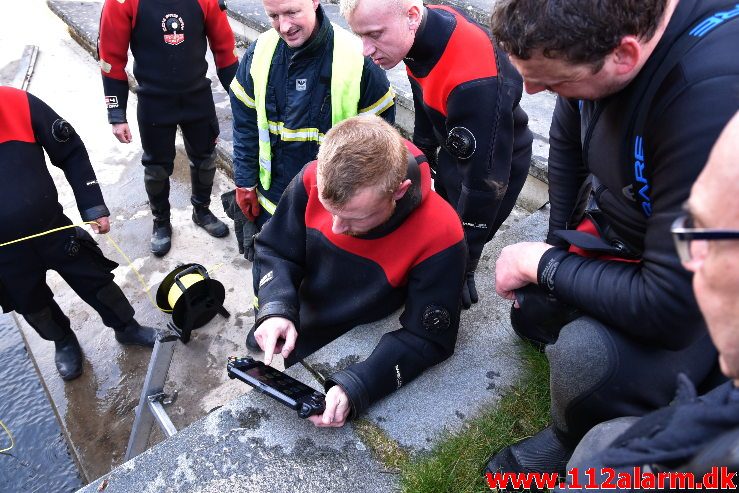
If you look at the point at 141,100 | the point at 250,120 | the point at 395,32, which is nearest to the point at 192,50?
the point at 141,100

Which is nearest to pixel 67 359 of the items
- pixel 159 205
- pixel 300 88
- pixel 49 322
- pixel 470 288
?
pixel 49 322

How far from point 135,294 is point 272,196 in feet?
5.17

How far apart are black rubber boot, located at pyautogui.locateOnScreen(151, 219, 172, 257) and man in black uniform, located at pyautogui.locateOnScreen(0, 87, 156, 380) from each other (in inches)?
33.1

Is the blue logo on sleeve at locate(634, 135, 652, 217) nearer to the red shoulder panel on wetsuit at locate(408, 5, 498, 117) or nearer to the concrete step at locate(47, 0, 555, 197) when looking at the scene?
the red shoulder panel on wetsuit at locate(408, 5, 498, 117)

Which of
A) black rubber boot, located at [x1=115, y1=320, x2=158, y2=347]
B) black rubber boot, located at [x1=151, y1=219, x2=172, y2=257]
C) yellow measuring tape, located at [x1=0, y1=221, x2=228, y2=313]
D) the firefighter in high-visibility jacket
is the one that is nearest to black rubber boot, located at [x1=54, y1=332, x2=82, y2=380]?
black rubber boot, located at [x1=115, y1=320, x2=158, y2=347]

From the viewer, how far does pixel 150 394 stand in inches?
117

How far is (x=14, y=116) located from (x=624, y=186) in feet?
8.98

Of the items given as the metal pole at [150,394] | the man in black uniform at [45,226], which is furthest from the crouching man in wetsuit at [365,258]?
the man in black uniform at [45,226]

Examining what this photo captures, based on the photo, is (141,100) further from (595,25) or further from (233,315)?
(595,25)

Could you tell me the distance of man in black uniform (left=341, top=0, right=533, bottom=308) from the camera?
2.38 metres

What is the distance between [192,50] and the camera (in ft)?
12.6

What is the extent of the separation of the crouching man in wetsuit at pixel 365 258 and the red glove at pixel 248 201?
0.82 m

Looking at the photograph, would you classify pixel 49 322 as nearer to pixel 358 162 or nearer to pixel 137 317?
pixel 137 317

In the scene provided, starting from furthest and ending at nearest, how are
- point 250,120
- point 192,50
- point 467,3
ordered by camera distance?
point 467,3 < point 192,50 < point 250,120
